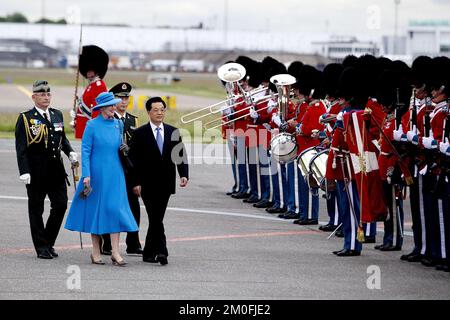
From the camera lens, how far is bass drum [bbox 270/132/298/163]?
15.7 m

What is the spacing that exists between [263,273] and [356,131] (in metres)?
2.12

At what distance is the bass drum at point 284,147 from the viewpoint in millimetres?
15734

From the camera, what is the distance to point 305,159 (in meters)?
14.8

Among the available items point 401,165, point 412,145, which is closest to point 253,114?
point 401,165

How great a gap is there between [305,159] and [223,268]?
11.3 ft

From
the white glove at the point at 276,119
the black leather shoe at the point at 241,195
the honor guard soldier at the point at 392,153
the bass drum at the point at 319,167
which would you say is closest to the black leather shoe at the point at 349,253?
the honor guard soldier at the point at 392,153

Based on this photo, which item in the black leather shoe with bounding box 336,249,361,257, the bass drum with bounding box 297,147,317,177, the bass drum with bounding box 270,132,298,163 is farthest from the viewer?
the bass drum with bounding box 270,132,298,163

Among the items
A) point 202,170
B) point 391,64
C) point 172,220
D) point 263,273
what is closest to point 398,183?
point 263,273

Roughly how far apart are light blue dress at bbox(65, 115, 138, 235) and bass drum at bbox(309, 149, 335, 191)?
3.03 meters

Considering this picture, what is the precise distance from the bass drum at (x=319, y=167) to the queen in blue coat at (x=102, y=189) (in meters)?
3.02

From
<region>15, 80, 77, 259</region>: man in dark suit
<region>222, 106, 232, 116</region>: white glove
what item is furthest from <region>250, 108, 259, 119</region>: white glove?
<region>15, 80, 77, 259</region>: man in dark suit

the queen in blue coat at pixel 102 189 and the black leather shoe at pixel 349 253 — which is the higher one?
the queen in blue coat at pixel 102 189

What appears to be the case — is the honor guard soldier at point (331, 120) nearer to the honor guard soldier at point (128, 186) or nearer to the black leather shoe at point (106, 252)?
the honor guard soldier at point (128, 186)

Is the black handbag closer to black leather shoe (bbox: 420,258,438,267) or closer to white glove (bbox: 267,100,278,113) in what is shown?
black leather shoe (bbox: 420,258,438,267)
